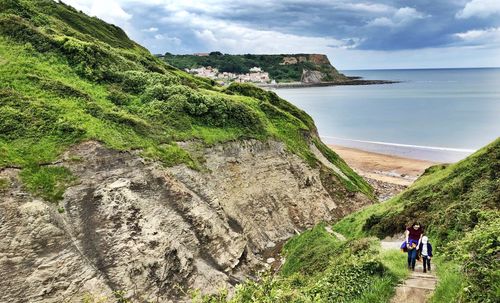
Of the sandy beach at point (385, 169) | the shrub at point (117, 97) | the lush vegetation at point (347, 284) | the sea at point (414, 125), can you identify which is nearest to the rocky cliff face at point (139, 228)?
the lush vegetation at point (347, 284)

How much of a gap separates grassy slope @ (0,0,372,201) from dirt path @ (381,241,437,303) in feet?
56.3

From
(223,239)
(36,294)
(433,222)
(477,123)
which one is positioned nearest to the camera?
(36,294)

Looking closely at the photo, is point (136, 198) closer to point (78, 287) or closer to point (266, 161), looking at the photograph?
point (78, 287)

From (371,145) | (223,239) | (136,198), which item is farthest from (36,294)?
(371,145)

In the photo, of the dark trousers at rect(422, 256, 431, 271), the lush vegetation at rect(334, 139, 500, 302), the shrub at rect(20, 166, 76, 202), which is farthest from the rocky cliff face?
the dark trousers at rect(422, 256, 431, 271)

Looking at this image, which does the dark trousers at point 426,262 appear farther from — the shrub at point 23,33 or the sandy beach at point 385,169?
the sandy beach at point 385,169

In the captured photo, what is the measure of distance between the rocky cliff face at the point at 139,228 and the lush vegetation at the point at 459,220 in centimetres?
774

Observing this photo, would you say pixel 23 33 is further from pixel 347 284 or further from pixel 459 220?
pixel 459 220

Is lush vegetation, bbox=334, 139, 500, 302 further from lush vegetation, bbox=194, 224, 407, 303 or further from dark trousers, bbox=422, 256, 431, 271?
lush vegetation, bbox=194, 224, 407, 303

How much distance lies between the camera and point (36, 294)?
1930 cm

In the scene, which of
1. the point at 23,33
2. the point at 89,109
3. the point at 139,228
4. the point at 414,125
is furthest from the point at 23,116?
the point at 414,125

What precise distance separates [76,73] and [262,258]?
1991 centimetres

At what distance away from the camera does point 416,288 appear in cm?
1445

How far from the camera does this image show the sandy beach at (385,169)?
55.4 meters
